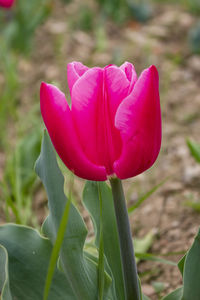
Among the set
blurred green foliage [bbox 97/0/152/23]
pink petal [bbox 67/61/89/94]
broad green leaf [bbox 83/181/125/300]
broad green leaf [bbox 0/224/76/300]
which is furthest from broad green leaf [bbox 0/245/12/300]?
blurred green foliage [bbox 97/0/152/23]

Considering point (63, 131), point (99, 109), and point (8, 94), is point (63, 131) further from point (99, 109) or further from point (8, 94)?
point (8, 94)

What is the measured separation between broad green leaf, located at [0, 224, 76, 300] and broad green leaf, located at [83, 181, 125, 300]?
102 mm

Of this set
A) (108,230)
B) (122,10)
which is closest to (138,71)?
(122,10)

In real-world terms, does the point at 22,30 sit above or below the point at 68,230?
above

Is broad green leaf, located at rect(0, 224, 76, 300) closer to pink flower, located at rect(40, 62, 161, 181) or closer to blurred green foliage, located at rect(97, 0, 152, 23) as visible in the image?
pink flower, located at rect(40, 62, 161, 181)

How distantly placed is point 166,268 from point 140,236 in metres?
0.24

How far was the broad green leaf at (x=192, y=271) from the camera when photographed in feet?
2.96

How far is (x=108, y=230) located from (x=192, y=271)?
180 mm

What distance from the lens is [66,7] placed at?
5.04 meters

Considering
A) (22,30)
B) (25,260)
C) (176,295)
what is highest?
(22,30)

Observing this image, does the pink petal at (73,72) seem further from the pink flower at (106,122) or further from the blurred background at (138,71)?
the blurred background at (138,71)

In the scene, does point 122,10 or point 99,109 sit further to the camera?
point 122,10

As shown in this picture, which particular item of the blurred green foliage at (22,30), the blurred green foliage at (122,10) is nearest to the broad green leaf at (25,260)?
the blurred green foliage at (22,30)

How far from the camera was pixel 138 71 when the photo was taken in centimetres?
345
